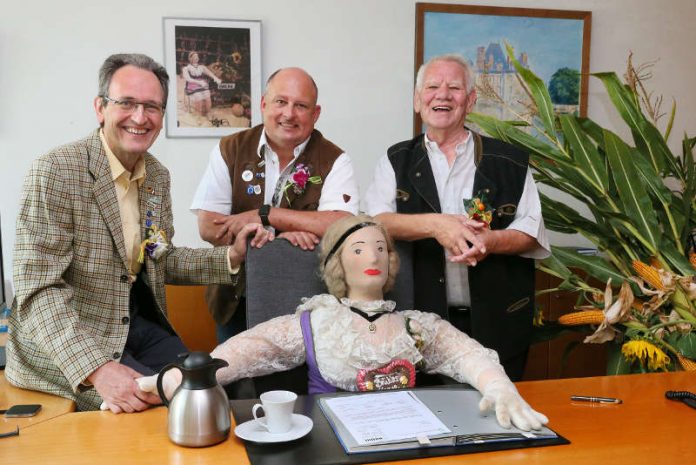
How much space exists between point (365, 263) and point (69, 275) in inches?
32.8

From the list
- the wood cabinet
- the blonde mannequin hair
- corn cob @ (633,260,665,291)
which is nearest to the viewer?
the blonde mannequin hair

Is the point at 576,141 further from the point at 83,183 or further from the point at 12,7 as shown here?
the point at 12,7

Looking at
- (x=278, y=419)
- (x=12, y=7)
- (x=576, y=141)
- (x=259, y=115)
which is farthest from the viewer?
(x=259, y=115)

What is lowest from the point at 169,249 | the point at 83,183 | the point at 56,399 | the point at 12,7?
the point at 56,399

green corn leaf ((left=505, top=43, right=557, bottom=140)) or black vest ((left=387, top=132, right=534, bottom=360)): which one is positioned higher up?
green corn leaf ((left=505, top=43, right=557, bottom=140))

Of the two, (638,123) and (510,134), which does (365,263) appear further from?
(638,123)

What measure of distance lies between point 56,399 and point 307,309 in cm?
72

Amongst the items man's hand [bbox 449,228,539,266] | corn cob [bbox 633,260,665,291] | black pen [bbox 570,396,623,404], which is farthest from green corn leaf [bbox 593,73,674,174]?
black pen [bbox 570,396,623,404]

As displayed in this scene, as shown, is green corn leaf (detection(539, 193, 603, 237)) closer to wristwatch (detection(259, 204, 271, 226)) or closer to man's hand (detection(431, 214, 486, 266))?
man's hand (detection(431, 214, 486, 266))

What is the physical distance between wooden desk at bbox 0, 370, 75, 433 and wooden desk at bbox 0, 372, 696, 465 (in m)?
0.07

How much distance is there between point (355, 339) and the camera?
1.82 meters

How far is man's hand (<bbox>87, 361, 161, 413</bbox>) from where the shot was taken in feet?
4.95

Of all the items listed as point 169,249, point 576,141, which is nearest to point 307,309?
point 169,249

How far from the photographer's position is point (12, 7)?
309 cm
